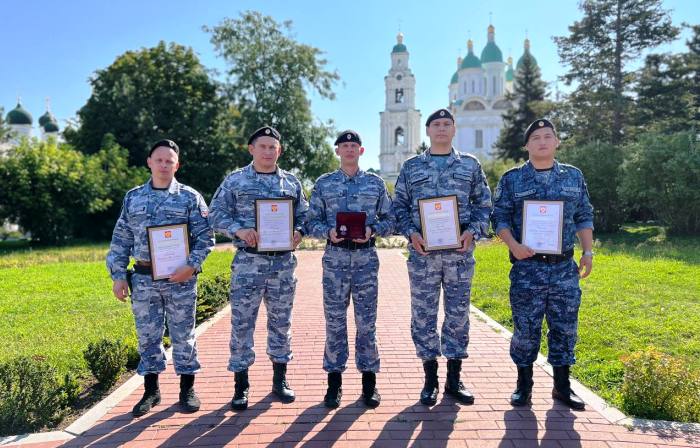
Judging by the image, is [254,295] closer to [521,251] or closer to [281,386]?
[281,386]

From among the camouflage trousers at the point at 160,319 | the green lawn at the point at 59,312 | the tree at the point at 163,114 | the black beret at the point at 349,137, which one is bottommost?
Answer: the green lawn at the point at 59,312

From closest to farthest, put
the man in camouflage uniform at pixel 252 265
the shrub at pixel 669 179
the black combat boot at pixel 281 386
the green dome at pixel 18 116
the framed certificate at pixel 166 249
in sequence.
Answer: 1. the framed certificate at pixel 166 249
2. the man in camouflage uniform at pixel 252 265
3. the black combat boot at pixel 281 386
4. the shrub at pixel 669 179
5. the green dome at pixel 18 116

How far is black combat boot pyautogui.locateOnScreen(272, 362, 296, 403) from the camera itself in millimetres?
4414

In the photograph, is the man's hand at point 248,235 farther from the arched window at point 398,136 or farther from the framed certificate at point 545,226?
the arched window at point 398,136

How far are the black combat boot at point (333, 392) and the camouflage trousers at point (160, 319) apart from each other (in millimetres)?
1193

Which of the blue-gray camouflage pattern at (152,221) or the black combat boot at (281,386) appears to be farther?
the black combat boot at (281,386)

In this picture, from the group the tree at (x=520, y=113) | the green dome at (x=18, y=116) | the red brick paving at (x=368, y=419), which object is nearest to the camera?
the red brick paving at (x=368, y=419)

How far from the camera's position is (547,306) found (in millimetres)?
4270

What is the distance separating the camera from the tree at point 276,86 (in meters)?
33.1

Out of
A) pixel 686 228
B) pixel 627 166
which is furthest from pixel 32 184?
pixel 686 228

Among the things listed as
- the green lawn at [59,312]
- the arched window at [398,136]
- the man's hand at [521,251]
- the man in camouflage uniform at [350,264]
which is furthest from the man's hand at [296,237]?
the arched window at [398,136]

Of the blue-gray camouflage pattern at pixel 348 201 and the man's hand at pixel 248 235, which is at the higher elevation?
the blue-gray camouflage pattern at pixel 348 201

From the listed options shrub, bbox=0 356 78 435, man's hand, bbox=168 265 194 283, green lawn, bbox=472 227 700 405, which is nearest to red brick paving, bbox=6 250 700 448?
shrub, bbox=0 356 78 435

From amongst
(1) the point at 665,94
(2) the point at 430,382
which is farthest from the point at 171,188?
(1) the point at 665,94
